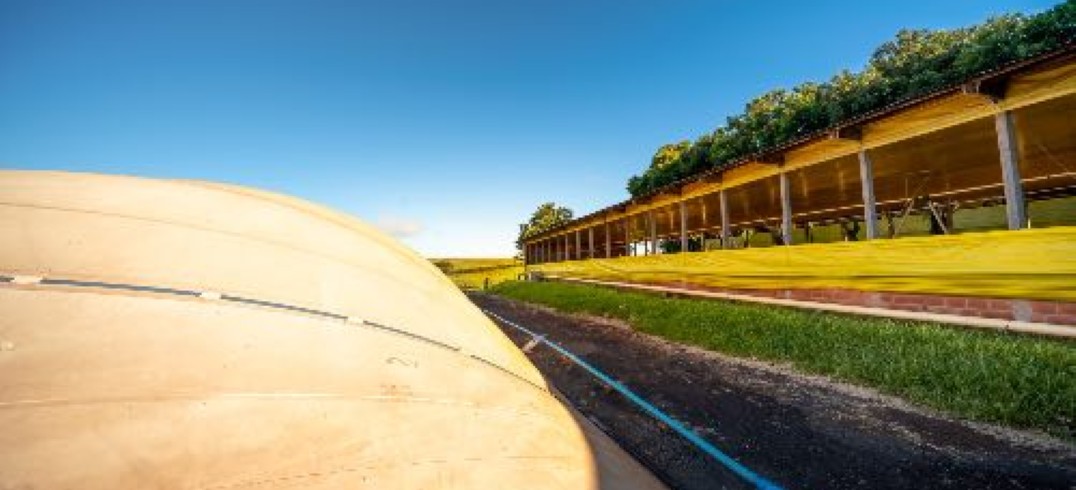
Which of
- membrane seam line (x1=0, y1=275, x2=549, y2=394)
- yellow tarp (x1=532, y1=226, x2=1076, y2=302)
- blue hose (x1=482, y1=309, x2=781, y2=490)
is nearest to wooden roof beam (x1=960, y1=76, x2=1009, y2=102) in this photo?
yellow tarp (x1=532, y1=226, x2=1076, y2=302)

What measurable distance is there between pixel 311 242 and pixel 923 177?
19066 mm

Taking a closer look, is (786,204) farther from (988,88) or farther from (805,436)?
(805,436)

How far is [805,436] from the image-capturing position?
19.6 ft

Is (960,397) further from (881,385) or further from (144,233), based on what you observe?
(144,233)

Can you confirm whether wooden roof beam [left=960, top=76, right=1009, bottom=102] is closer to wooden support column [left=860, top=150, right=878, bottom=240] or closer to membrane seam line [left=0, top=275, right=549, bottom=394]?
wooden support column [left=860, top=150, right=878, bottom=240]

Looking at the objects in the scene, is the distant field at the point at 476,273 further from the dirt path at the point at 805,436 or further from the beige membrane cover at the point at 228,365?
the beige membrane cover at the point at 228,365

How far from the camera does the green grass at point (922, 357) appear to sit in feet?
19.8

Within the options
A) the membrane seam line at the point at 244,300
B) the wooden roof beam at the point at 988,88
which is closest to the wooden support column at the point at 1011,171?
the wooden roof beam at the point at 988,88

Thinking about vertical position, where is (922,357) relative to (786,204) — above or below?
below

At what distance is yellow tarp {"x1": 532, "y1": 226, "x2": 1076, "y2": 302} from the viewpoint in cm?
748

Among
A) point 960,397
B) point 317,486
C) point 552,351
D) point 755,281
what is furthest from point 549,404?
point 755,281

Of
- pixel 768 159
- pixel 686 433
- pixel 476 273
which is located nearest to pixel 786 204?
pixel 768 159

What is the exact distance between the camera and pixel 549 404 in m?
2.53

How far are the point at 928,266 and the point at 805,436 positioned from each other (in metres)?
5.47
